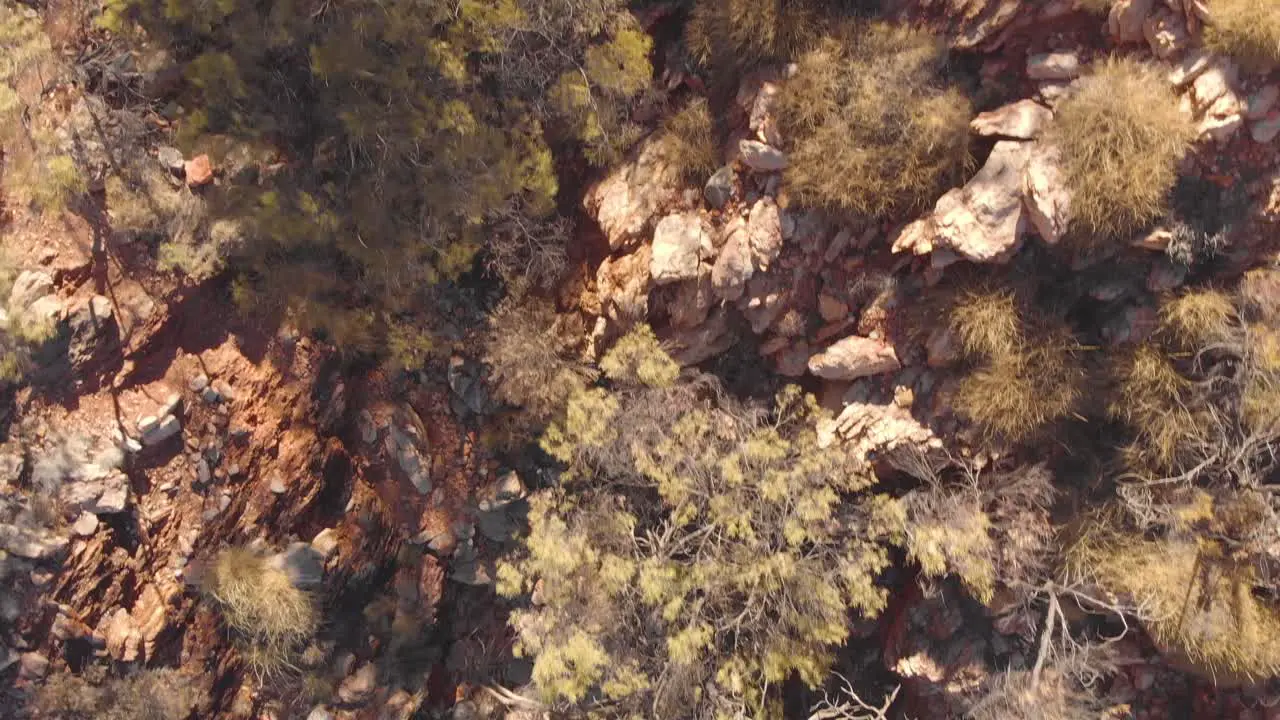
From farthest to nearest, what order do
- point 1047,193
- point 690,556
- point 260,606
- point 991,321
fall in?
point 690,556, point 260,606, point 991,321, point 1047,193

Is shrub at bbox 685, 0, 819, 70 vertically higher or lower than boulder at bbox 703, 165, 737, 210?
higher

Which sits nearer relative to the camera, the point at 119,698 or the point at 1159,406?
the point at 1159,406

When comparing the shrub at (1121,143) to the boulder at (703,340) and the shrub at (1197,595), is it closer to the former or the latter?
the shrub at (1197,595)

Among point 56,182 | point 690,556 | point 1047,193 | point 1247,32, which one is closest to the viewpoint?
point 1247,32

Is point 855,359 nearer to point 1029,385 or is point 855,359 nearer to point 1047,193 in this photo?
point 1029,385

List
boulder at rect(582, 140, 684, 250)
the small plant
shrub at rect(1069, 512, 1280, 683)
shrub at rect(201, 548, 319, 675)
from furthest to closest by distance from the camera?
boulder at rect(582, 140, 684, 250), shrub at rect(201, 548, 319, 675), the small plant, shrub at rect(1069, 512, 1280, 683)

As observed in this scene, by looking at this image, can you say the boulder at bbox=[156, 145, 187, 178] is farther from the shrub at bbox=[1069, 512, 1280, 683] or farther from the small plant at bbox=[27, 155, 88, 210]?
the shrub at bbox=[1069, 512, 1280, 683]

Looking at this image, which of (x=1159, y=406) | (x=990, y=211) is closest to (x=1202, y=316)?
(x=1159, y=406)

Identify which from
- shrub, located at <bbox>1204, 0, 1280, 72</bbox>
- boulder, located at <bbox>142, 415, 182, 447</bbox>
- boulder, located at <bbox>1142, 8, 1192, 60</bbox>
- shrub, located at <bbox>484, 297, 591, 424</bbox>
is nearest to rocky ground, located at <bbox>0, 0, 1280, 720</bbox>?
boulder, located at <bbox>142, 415, 182, 447</bbox>
